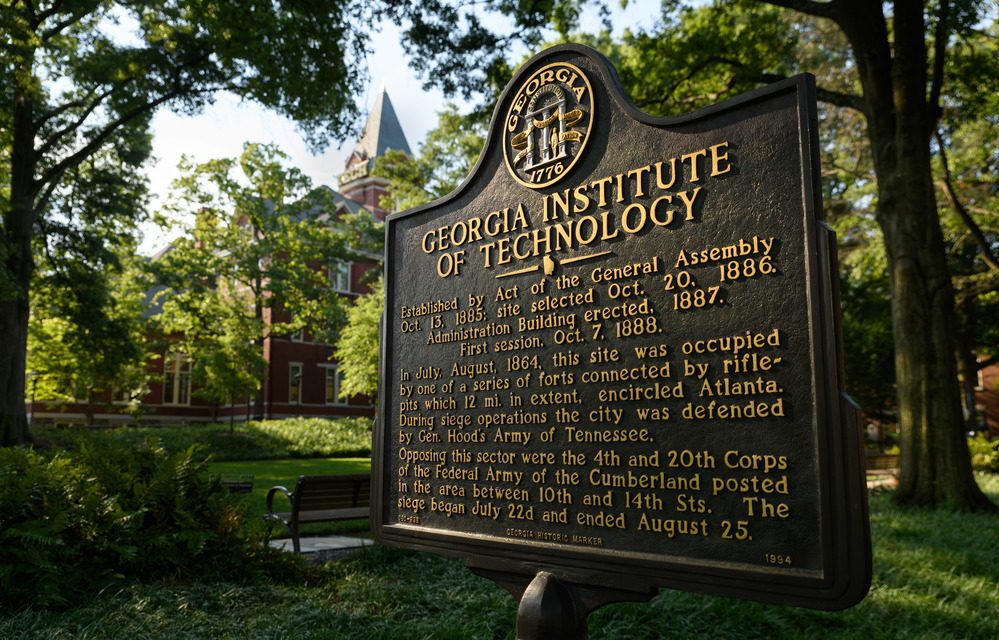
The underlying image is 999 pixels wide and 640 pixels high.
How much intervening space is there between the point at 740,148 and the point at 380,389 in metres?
2.52

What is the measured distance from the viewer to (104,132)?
669 inches

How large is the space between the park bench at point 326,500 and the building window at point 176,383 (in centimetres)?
3413

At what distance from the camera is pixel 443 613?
5.30 metres

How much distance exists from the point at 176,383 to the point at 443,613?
1546 inches

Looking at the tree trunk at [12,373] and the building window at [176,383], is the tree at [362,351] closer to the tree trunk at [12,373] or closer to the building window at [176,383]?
the tree trunk at [12,373]

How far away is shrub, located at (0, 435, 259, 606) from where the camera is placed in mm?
5023

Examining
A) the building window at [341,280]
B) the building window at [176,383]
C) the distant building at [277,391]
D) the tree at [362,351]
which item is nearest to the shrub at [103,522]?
the tree at [362,351]

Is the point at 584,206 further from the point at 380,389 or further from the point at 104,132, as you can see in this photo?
the point at 104,132

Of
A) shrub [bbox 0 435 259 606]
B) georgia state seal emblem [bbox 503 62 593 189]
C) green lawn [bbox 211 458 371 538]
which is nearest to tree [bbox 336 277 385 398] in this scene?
green lawn [bbox 211 458 371 538]

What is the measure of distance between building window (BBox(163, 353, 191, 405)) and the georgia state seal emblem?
132 ft

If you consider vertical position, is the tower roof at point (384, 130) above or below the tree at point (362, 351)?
above

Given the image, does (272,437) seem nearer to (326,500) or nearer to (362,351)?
(362,351)

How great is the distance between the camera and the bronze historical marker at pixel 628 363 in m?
2.49

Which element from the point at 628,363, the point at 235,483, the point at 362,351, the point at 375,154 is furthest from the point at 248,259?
the point at 628,363
